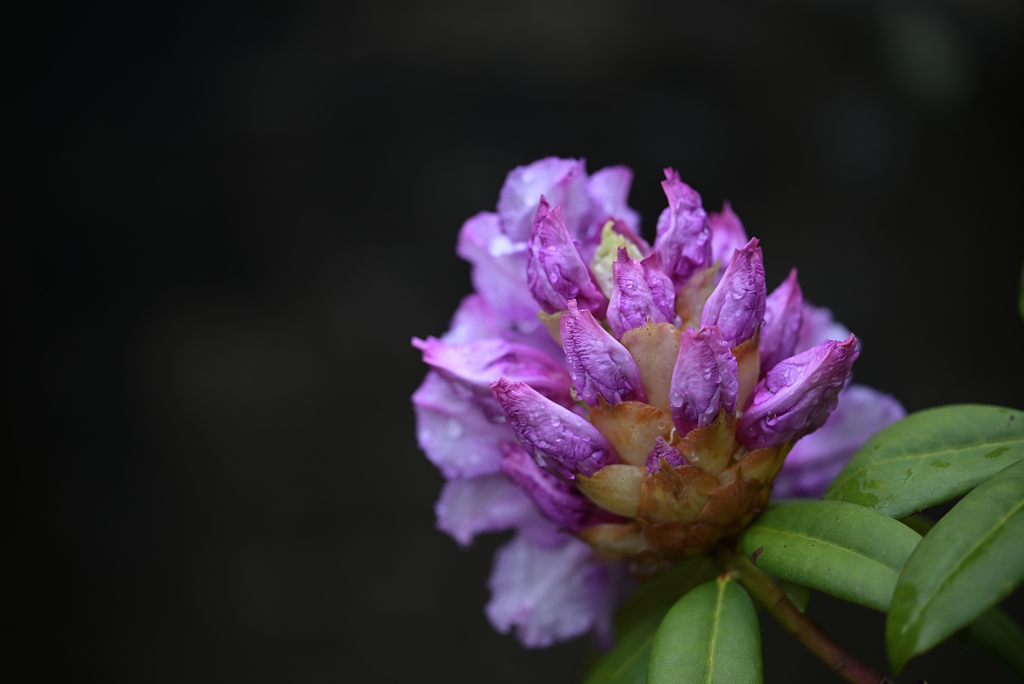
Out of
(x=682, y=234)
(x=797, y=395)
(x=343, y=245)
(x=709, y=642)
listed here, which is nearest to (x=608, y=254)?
(x=682, y=234)

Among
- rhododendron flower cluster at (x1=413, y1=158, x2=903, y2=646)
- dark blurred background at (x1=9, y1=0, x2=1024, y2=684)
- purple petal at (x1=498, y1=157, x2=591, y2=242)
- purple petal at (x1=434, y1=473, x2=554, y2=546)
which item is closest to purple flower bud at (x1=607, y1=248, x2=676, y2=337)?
rhododendron flower cluster at (x1=413, y1=158, x2=903, y2=646)

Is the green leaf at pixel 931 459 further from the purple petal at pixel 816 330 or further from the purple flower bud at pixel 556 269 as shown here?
the purple flower bud at pixel 556 269

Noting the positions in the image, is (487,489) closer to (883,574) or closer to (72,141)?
(883,574)

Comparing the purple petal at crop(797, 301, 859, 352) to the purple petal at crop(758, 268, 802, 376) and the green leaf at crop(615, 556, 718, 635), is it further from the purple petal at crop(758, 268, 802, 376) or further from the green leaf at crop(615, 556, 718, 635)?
the green leaf at crop(615, 556, 718, 635)

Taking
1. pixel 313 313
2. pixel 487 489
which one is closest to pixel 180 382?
pixel 313 313

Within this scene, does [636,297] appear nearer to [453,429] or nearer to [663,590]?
[453,429]
